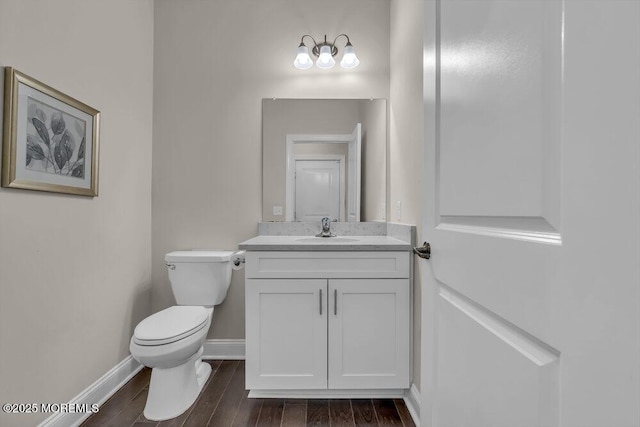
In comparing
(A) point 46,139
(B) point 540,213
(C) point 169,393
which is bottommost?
(C) point 169,393

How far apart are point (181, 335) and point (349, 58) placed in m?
1.94

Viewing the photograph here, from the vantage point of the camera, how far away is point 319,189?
7.73 ft

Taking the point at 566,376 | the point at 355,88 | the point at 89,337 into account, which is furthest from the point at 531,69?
the point at 89,337

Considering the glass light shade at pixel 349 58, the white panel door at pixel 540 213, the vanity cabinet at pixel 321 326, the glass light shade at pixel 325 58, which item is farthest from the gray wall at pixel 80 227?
the white panel door at pixel 540 213

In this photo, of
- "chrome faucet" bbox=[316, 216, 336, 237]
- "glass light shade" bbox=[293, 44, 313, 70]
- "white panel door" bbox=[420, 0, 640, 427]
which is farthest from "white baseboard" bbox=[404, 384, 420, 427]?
"glass light shade" bbox=[293, 44, 313, 70]

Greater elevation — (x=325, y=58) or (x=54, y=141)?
(x=325, y=58)

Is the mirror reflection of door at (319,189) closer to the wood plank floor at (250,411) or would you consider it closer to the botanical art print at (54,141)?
the wood plank floor at (250,411)

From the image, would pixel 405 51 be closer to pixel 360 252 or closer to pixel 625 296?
pixel 360 252

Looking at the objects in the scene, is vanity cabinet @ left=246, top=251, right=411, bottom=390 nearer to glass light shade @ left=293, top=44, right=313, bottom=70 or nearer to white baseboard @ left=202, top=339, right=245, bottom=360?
white baseboard @ left=202, top=339, right=245, bottom=360

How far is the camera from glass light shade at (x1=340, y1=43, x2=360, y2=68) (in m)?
2.20

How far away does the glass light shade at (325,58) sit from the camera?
7.27 feet

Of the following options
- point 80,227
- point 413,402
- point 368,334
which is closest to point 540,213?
point 368,334

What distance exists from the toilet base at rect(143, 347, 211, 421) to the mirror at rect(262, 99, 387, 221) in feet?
3.55

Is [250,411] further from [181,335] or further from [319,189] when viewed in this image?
[319,189]
